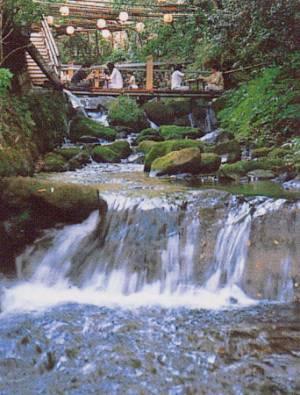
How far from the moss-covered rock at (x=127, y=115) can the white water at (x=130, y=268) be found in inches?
425

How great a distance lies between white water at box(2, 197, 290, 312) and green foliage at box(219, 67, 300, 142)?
605 centimetres

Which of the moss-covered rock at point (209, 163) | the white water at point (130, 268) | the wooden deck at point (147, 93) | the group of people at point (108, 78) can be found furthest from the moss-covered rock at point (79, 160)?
the group of people at point (108, 78)

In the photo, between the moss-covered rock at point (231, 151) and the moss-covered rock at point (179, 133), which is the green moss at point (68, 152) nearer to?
the moss-covered rock at point (179, 133)

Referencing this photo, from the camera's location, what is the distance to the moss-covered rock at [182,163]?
34.0 ft

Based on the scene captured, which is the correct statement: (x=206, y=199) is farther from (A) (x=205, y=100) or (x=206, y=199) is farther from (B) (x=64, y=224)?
(A) (x=205, y=100)

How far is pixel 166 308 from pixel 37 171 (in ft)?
18.6

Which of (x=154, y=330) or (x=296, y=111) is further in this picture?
(x=296, y=111)

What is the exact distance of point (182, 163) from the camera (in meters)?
10.4

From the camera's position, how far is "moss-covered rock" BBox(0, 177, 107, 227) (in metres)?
7.32

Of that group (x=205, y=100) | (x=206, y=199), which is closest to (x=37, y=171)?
(x=206, y=199)

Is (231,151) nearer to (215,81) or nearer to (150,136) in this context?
(150,136)

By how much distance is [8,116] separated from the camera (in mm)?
10219

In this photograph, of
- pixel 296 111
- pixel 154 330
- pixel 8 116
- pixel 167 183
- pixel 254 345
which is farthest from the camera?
pixel 296 111

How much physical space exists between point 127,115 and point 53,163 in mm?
7500
